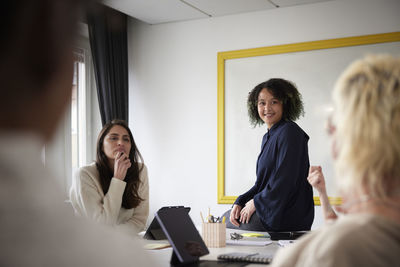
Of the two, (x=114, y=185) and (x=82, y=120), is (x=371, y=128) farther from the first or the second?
(x=82, y=120)

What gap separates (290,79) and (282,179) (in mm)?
2009

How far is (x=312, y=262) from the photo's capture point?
33.9 inches

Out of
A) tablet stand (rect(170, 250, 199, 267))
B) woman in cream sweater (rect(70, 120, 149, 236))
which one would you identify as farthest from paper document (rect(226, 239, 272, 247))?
woman in cream sweater (rect(70, 120, 149, 236))

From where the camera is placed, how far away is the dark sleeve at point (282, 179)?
323 cm

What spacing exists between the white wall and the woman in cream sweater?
1.97m

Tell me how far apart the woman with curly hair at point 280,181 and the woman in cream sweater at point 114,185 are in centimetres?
69

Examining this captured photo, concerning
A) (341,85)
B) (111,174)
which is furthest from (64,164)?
(341,85)

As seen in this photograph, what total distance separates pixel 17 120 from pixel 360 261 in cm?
68

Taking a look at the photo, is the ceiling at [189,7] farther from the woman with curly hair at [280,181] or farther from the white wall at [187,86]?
the woman with curly hair at [280,181]

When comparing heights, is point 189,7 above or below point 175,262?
above

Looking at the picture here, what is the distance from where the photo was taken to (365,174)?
2.96 feet

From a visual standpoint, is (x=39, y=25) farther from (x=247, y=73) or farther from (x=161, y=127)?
(x=161, y=127)

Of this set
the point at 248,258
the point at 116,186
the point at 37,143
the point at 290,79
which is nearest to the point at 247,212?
the point at 116,186

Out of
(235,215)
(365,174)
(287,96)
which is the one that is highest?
(287,96)
